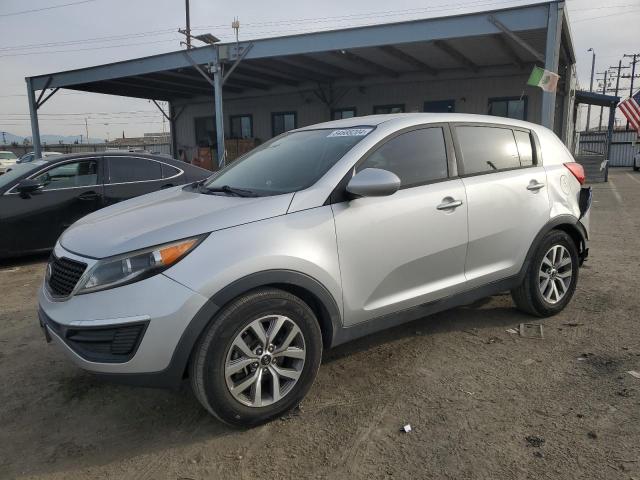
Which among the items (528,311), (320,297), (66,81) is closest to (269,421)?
(320,297)

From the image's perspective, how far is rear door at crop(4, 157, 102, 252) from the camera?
19.6ft

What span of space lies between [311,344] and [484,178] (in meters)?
1.83

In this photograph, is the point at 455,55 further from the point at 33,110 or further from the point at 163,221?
the point at 33,110

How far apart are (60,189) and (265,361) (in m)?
4.91

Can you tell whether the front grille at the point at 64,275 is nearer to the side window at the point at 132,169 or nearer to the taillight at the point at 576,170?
the taillight at the point at 576,170

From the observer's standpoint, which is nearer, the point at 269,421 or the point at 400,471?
the point at 400,471

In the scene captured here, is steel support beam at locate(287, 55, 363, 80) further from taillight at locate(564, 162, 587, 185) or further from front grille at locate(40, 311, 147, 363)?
front grille at locate(40, 311, 147, 363)

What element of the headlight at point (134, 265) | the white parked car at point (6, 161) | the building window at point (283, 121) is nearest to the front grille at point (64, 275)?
the headlight at point (134, 265)

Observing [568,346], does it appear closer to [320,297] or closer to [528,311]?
[528,311]

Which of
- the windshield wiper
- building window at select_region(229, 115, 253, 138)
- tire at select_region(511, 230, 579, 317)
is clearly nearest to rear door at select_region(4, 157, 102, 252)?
the windshield wiper

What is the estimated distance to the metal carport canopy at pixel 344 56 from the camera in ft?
34.6

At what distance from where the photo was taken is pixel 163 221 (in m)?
2.68

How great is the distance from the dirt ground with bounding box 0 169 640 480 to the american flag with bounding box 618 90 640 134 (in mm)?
20419

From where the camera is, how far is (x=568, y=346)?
143 inches
